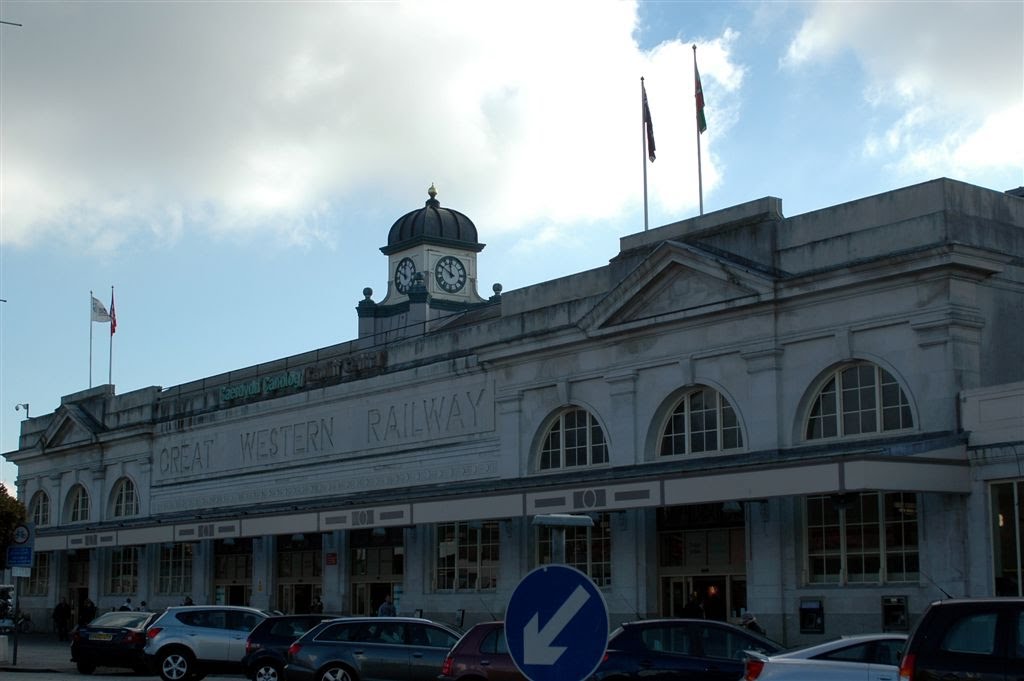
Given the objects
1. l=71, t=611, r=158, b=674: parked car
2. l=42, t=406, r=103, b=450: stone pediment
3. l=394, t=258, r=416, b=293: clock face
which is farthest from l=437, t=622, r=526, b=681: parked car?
l=394, t=258, r=416, b=293: clock face

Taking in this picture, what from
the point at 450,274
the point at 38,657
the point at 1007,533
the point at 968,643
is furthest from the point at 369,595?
the point at 968,643

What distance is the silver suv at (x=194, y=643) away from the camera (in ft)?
88.3

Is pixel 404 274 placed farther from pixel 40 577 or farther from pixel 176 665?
pixel 176 665

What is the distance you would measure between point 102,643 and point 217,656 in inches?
145

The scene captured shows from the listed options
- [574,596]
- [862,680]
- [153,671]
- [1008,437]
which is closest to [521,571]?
[153,671]

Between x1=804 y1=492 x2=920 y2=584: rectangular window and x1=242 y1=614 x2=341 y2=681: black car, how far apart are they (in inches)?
379

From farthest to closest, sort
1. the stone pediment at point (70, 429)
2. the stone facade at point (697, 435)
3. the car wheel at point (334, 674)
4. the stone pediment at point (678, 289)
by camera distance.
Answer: the stone pediment at point (70, 429) → the stone pediment at point (678, 289) → the stone facade at point (697, 435) → the car wheel at point (334, 674)

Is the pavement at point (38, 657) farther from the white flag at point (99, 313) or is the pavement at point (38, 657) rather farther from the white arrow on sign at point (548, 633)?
the white arrow on sign at point (548, 633)

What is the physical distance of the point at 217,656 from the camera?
27266 mm

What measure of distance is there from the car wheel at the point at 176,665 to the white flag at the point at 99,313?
3106cm

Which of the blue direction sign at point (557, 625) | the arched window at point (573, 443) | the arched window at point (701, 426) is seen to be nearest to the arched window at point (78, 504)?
the arched window at point (573, 443)

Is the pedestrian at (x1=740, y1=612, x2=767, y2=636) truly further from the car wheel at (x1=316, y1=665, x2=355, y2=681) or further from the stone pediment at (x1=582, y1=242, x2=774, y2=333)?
the car wheel at (x1=316, y1=665, x2=355, y2=681)

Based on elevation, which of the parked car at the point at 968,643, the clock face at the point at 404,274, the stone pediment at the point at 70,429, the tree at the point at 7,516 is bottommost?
the parked car at the point at 968,643

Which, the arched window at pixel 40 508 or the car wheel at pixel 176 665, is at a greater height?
the arched window at pixel 40 508
